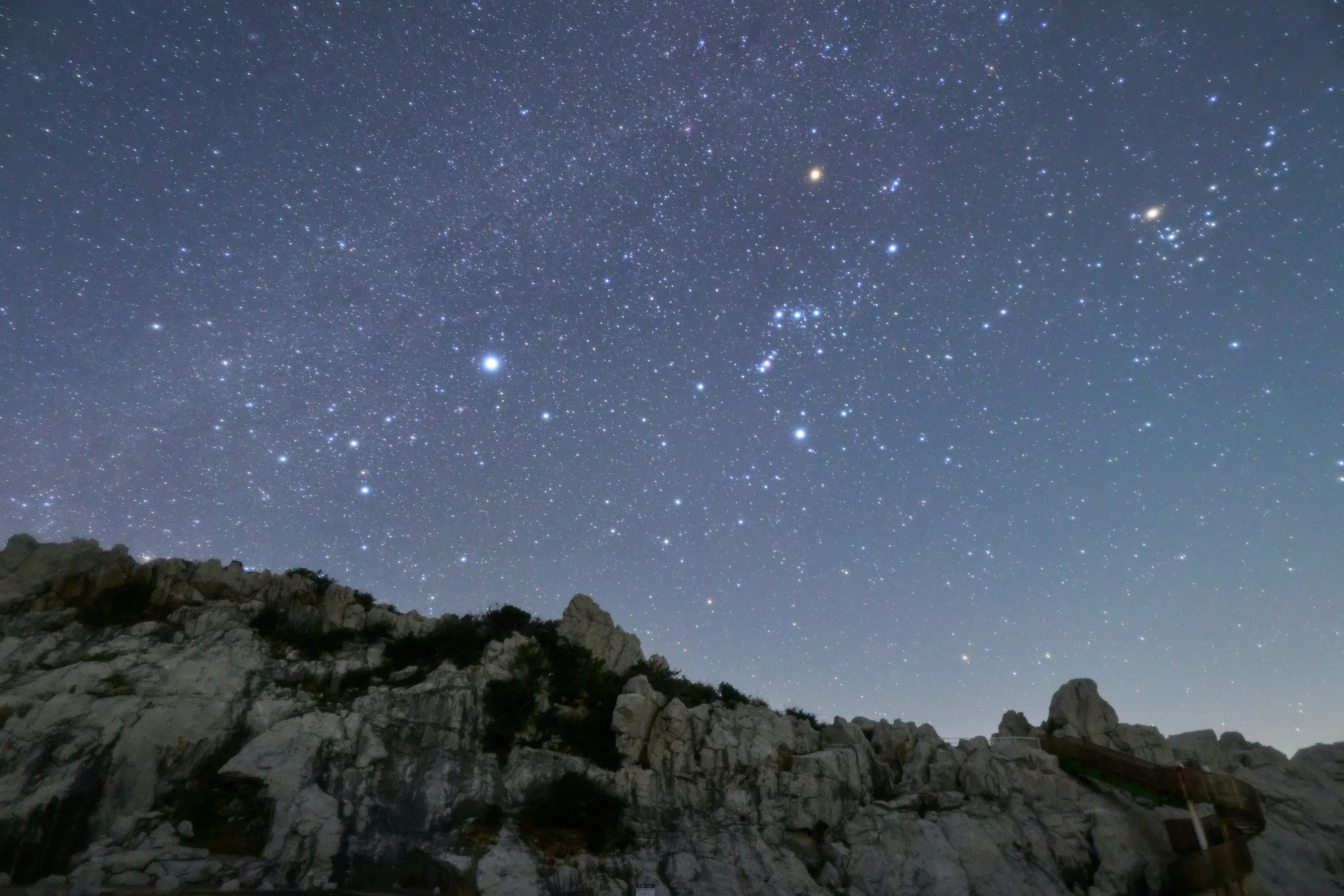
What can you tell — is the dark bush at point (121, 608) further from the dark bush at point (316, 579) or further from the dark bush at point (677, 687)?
the dark bush at point (677, 687)

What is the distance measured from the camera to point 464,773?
2716cm

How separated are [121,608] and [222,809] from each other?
43.4 ft

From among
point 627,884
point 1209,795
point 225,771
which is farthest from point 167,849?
point 1209,795

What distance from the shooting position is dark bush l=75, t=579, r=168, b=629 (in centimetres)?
2942

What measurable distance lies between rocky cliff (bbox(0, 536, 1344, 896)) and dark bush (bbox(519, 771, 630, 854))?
103mm

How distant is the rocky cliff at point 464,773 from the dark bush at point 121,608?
118mm

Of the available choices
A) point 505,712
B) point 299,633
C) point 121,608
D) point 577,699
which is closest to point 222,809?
point 299,633

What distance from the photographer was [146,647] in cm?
2830

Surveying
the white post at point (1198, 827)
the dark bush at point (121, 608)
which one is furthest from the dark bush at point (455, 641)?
the white post at point (1198, 827)

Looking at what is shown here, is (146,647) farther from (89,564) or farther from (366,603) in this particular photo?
(366,603)

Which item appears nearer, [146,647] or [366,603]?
[146,647]

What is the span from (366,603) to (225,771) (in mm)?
14104

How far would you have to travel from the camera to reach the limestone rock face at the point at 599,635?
38250 millimetres

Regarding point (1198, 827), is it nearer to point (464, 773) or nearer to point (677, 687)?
point (677, 687)
